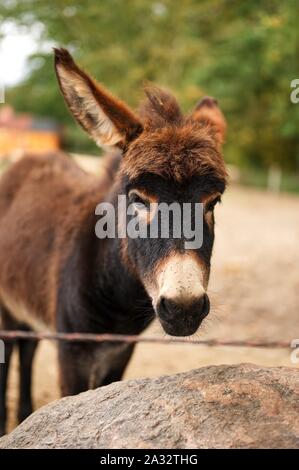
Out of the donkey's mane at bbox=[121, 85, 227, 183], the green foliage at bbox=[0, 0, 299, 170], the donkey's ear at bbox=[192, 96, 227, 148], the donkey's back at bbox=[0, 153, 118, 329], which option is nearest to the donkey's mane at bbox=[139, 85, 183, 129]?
the donkey's mane at bbox=[121, 85, 227, 183]

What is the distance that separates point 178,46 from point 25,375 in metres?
15.8

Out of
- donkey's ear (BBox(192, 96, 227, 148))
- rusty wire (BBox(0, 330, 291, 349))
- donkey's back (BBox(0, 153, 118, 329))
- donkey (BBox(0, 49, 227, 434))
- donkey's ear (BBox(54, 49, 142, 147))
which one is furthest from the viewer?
donkey's back (BBox(0, 153, 118, 329))

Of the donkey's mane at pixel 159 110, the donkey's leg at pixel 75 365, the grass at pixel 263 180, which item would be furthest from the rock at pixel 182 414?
the grass at pixel 263 180

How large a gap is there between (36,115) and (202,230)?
43.1m

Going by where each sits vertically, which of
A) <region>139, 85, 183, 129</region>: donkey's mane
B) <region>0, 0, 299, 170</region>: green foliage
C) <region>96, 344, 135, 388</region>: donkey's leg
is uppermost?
<region>0, 0, 299, 170</region>: green foliage

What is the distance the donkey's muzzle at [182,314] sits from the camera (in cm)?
230

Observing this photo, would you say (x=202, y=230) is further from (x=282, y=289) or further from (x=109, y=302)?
(x=282, y=289)

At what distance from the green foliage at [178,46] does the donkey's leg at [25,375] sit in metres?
4.09

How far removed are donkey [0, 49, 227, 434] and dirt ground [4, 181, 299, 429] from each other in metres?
0.40

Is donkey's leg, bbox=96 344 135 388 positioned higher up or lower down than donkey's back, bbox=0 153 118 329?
lower down

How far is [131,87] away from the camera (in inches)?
630

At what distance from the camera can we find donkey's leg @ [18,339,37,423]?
4812 mm

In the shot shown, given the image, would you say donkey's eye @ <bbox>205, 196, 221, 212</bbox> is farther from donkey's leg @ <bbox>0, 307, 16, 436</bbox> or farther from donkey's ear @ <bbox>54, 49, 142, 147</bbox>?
donkey's leg @ <bbox>0, 307, 16, 436</bbox>

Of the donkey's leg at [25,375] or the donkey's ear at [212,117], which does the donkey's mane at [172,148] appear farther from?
the donkey's leg at [25,375]
